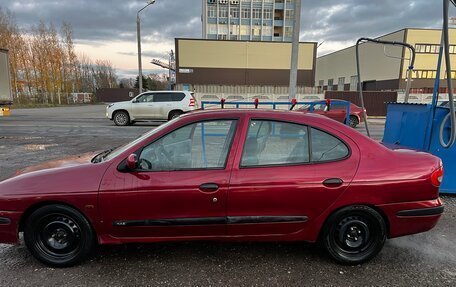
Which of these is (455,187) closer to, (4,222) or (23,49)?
(4,222)

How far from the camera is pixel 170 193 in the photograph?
261 cm

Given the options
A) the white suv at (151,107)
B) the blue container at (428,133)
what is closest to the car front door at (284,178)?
the blue container at (428,133)

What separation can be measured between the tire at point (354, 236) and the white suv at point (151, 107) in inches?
487

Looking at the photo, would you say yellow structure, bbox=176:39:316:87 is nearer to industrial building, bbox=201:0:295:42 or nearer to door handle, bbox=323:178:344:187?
door handle, bbox=323:178:344:187

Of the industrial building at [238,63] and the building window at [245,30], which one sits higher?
the building window at [245,30]

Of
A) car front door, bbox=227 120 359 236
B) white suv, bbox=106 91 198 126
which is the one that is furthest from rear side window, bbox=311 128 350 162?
white suv, bbox=106 91 198 126

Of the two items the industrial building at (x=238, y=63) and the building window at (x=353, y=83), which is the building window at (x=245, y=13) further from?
the industrial building at (x=238, y=63)

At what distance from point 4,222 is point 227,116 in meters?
2.27

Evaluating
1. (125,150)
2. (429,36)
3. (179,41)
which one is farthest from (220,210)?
(429,36)

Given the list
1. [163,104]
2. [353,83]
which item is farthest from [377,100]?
[353,83]

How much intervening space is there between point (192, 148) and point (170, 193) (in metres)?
0.50

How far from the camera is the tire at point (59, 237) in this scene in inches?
105

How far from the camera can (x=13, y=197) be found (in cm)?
262

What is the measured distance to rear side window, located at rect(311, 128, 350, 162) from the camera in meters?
2.77
